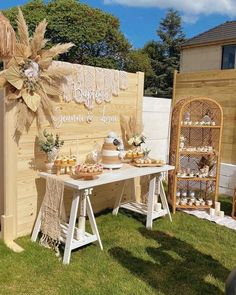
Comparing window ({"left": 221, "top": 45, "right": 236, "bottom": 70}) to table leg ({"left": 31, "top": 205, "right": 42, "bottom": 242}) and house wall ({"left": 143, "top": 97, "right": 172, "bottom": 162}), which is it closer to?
house wall ({"left": 143, "top": 97, "right": 172, "bottom": 162})

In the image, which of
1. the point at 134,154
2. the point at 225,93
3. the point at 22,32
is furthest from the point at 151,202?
the point at 225,93

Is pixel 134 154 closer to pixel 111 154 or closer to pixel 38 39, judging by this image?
pixel 111 154

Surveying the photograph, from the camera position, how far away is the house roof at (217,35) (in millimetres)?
15604

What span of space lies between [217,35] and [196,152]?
44.3 ft

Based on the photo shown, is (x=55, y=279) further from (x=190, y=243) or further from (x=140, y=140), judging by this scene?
(x=140, y=140)

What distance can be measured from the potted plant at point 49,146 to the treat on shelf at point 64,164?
6 cm

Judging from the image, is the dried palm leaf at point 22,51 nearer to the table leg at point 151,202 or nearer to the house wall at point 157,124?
the table leg at point 151,202

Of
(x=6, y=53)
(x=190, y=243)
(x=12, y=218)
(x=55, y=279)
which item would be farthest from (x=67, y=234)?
(x=6, y=53)

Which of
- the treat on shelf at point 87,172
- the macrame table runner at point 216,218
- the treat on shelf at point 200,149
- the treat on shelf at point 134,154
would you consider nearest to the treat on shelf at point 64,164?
the treat on shelf at point 87,172

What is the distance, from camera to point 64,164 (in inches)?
135

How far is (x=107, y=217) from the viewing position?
4316 mm

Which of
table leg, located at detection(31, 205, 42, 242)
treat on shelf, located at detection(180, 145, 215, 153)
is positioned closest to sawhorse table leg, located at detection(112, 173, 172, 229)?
treat on shelf, located at detection(180, 145, 215, 153)

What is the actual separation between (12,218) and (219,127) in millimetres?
3183

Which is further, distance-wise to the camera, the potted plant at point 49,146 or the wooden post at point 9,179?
the potted plant at point 49,146
